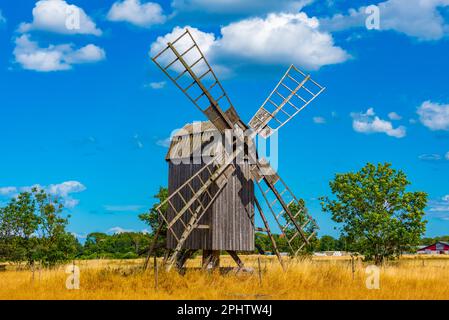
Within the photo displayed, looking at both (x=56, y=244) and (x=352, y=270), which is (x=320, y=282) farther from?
(x=56, y=244)

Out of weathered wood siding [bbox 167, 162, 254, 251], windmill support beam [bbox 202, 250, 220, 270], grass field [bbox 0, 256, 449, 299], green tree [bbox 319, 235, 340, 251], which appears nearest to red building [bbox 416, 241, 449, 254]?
green tree [bbox 319, 235, 340, 251]

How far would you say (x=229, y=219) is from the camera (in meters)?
21.6

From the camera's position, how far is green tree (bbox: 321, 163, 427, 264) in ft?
113

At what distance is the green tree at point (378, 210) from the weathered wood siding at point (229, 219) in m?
14.5

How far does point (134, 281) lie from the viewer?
17016 millimetres

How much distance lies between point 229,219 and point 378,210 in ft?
55.6

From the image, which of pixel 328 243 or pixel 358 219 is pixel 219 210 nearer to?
pixel 358 219

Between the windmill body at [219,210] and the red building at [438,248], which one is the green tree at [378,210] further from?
the red building at [438,248]

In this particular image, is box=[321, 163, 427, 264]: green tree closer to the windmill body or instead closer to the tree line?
the tree line

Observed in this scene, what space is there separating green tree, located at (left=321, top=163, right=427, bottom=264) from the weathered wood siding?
1451 centimetres

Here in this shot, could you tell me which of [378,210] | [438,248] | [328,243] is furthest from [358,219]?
[438,248]
